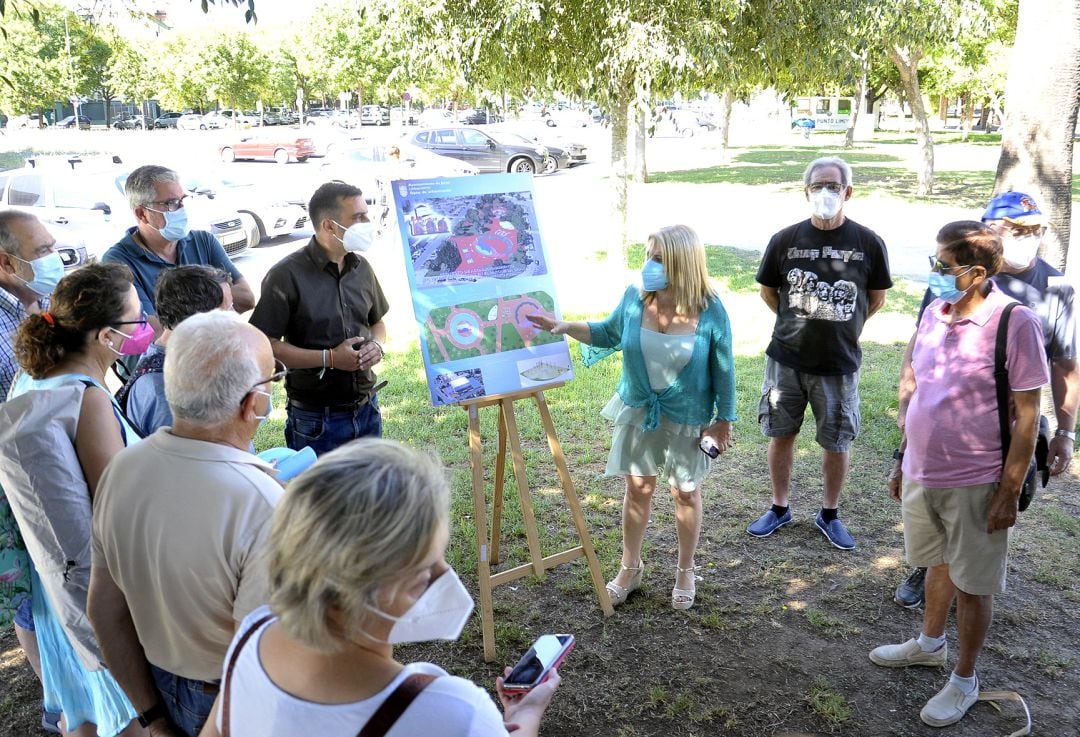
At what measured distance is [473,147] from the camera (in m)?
23.4

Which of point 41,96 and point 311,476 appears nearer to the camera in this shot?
point 311,476

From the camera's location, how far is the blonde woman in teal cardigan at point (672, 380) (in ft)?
12.0

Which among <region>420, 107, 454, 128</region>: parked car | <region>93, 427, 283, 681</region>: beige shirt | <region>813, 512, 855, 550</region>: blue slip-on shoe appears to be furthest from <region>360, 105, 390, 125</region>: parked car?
<region>93, 427, 283, 681</region>: beige shirt

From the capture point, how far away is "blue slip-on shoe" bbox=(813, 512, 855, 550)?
4547mm

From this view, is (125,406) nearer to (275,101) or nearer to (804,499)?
(804,499)

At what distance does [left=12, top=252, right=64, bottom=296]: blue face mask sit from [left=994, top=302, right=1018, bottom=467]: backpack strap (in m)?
3.76

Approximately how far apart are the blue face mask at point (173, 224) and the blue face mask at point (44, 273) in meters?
0.48

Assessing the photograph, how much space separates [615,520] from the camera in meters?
4.91

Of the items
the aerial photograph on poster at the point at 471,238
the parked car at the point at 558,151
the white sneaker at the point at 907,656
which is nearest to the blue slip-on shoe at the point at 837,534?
the white sneaker at the point at 907,656

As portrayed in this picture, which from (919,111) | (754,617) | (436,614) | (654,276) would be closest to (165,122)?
(919,111)

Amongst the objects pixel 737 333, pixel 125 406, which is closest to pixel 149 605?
pixel 125 406

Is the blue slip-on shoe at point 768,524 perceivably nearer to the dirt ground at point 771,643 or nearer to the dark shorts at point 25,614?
the dirt ground at point 771,643

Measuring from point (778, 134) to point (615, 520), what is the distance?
145ft

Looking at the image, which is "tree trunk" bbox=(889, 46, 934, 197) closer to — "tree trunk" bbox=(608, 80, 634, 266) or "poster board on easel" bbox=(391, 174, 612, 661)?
"tree trunk" bbox=(608, 80, 634, 266)
